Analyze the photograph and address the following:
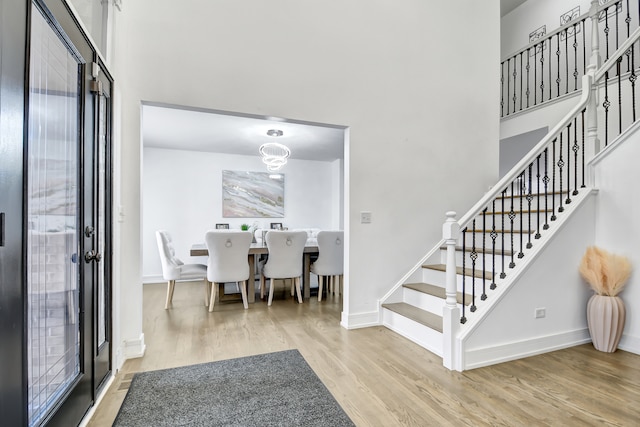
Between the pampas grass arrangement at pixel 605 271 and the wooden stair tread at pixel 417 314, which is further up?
the pampas grass arrangement at pixel 605 271

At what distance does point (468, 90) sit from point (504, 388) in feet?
10.4

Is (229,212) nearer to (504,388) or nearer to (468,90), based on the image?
(468,90)

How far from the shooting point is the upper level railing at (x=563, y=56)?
4275mm

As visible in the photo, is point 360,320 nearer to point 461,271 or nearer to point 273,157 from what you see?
point 461,271

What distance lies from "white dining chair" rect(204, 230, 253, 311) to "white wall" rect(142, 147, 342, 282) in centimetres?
247

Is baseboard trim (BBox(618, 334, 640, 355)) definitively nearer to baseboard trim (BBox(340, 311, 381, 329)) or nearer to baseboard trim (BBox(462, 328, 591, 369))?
baseboard trim (BBox(462, 328, 591, 369))

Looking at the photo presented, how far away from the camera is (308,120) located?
3084mm

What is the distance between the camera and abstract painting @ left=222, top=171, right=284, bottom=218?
6.51m

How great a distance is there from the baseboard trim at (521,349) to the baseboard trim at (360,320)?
111 centimetres

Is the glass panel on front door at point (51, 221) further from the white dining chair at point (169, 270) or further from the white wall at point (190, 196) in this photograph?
the white wall at point (190, 196)

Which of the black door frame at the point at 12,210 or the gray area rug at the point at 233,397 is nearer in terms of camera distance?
the black door frame at the point at 12,210

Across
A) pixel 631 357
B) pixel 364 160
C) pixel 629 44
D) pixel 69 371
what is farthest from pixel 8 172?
pixel 629 44

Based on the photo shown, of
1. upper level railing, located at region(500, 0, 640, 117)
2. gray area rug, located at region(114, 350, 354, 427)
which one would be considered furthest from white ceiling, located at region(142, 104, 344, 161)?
upper level railing, located at region(500, 0, 640, 117)

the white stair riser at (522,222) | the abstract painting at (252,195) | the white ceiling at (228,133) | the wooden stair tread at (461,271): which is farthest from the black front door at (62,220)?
the abstract painting at (252,195)
